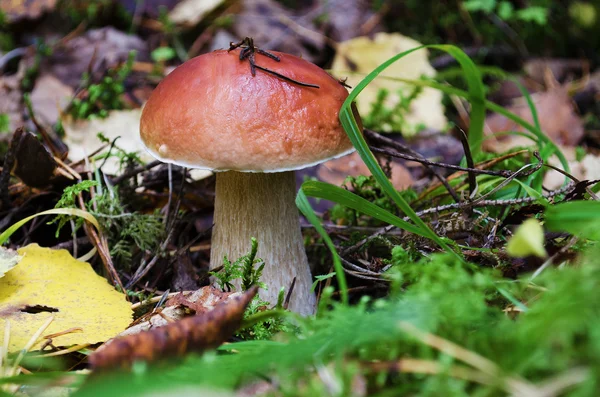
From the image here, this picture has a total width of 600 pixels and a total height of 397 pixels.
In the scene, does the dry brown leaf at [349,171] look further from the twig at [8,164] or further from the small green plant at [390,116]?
the twig at [8,164]

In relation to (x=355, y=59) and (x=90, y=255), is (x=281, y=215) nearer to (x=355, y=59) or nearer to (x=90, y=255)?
(x=90, y=255)

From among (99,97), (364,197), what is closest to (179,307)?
(364,197)

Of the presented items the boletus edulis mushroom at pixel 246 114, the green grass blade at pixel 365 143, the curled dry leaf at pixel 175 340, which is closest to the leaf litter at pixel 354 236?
the curled dry leaf at pixel 175 340

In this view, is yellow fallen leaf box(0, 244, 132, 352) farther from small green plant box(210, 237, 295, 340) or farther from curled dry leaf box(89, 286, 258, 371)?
curled dry leaf box(89, 286, 258, 371)

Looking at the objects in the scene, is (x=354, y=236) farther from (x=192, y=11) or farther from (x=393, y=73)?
(x=192, y=11)

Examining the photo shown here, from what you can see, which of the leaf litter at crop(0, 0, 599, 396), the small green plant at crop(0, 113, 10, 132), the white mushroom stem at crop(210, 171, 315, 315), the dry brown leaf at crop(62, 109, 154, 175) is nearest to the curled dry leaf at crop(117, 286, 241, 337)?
the leaf litter at crop(0, 0, 599, 396)

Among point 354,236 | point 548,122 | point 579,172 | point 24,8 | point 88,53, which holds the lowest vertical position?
point 354,236
